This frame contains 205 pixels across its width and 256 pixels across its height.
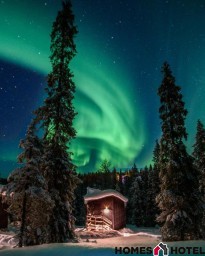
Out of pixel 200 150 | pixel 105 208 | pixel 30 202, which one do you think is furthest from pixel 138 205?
pixel 30 202

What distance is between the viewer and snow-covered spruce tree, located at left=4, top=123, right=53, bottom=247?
51.4ft

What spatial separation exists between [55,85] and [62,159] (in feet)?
19.3

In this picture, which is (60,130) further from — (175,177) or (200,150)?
(200,150)

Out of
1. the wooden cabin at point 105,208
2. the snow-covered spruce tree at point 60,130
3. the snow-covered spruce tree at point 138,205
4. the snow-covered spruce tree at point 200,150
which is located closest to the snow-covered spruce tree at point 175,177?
the snow-covered spruce tree at point 60,130

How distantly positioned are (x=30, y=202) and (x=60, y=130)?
558 cm

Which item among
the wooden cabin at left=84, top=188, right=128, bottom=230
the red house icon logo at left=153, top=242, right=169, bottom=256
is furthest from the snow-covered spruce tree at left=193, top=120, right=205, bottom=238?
the red house icon logo at left=153, top=242, right=169, bottom=256

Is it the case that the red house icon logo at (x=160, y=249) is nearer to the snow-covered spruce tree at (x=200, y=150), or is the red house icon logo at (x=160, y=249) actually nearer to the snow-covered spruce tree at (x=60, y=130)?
the snow-covered spruce tree at (x=60, y=130)

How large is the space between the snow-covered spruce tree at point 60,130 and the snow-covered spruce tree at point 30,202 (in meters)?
0.91

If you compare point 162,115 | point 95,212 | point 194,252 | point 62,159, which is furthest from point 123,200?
point 194,252

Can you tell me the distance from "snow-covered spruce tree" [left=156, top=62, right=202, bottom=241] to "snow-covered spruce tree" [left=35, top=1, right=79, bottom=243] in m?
6.71

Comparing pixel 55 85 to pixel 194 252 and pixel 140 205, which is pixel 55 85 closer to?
pixel 194 252

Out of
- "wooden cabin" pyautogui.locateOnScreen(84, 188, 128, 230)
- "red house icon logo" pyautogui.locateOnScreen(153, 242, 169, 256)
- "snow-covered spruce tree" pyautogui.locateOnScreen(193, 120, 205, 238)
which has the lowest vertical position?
"red house icon logo" pyautogui.locateOnScreen(153, 242, 169, 256)

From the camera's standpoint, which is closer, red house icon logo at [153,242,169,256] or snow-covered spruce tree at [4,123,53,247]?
red house icon logo at [153,242,169,256]

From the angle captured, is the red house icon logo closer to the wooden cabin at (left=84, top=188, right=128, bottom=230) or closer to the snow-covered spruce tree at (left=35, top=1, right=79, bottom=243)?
the snow-covered spruce tree at (left=35, top=1, right=79, bottom=243)
